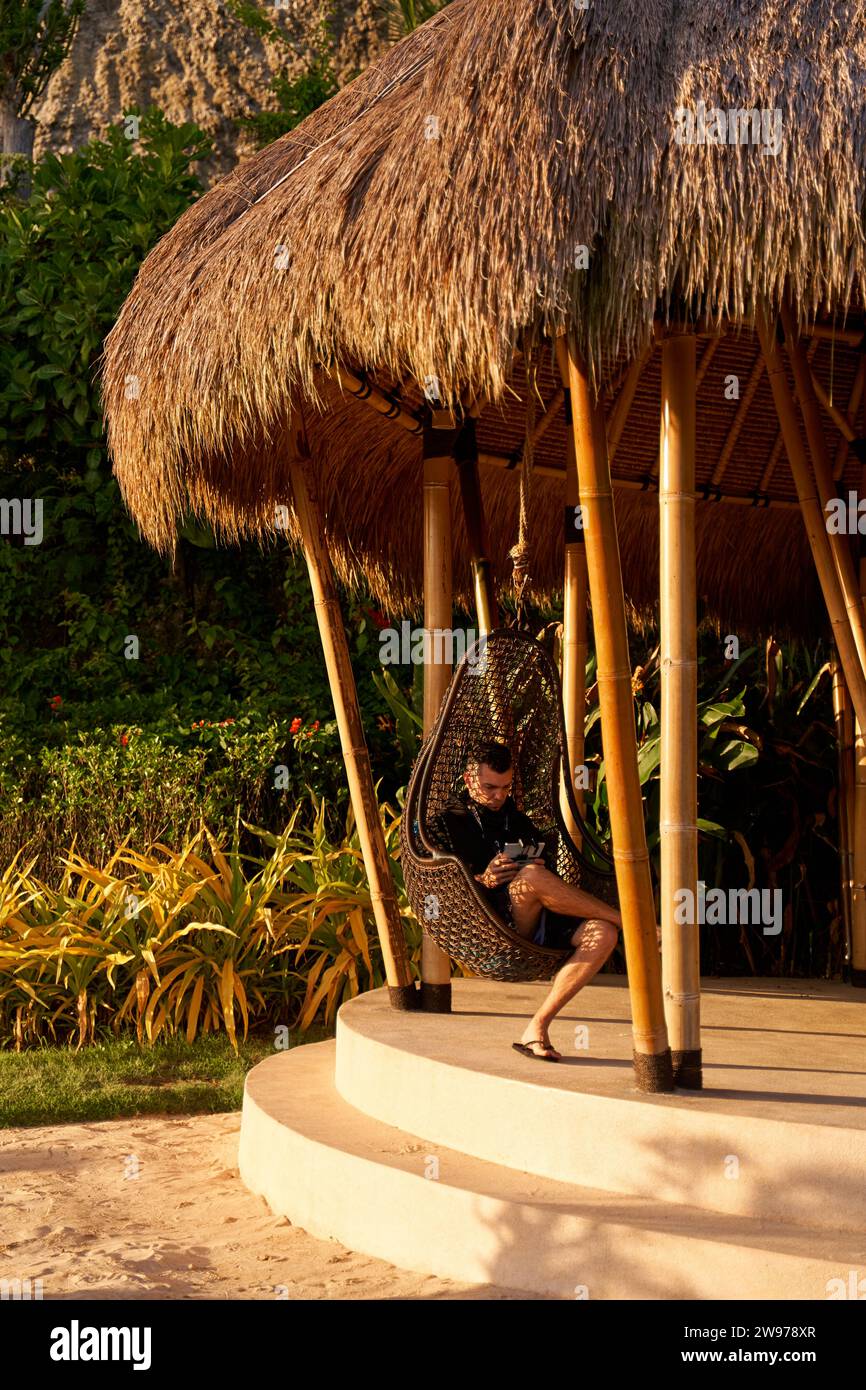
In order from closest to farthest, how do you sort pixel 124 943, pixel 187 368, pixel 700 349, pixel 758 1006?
pixel 187 368 < pixel 758 1006 < pixel 700 349 < pixel 124 943

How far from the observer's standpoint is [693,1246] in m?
3.06

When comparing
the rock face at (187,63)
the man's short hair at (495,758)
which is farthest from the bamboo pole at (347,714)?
the rock face at (187,63)

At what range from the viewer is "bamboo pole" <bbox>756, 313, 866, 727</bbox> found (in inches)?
196

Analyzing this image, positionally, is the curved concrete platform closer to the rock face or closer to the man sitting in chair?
the man sitting in chair

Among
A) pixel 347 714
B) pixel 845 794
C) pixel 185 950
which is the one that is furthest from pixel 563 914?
pixel 185 950

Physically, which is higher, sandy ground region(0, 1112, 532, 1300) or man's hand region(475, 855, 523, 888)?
man's hand region(475, 855, 523, 888)

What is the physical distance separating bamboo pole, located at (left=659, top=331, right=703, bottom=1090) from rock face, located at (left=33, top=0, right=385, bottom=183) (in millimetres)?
15007

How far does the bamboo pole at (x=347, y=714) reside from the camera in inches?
197

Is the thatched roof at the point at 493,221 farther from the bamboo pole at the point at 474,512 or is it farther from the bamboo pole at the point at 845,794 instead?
the bamboo pole at the point at 845,794

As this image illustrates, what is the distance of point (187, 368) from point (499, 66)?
1.50 m

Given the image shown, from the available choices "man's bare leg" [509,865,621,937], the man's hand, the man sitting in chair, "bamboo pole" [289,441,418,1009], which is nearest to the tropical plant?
"bamboo pole" [289,441,418,1009]

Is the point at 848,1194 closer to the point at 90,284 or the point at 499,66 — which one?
the point at 499,66

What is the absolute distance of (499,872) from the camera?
13.4 feet

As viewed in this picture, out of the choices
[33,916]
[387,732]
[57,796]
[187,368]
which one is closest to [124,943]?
[33,916]
